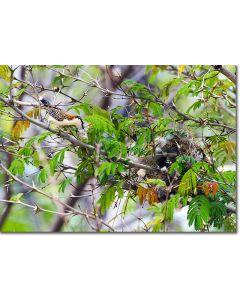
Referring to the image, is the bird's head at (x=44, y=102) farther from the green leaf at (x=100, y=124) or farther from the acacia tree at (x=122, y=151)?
the green leaf at (x=100, y=124)

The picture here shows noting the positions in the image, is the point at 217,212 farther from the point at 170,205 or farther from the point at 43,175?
the point at 43,175

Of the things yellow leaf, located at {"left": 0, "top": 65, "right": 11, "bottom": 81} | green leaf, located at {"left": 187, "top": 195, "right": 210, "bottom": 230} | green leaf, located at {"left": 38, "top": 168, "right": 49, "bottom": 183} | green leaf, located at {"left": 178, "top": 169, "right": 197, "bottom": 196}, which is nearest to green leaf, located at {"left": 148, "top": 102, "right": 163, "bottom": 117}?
green leaf, located at {"left": 178, "top": 169, "right": 197, "bottom": 196}

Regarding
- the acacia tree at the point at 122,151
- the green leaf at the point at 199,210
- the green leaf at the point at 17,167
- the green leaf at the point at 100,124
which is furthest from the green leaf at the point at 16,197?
the green leaf at the point at 199,210

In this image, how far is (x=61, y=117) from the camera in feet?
9.00

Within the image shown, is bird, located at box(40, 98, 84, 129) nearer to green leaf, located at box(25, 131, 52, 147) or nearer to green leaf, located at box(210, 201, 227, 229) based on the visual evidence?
green leaf, located at box(25, 131, 52, 147)

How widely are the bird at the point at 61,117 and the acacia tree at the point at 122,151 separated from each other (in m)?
0.03

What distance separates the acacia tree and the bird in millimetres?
26

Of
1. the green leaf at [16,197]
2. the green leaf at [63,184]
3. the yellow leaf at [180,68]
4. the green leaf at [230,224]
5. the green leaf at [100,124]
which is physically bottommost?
the green leaf at [230,224]

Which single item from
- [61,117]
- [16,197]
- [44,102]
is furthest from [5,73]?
[16,197]

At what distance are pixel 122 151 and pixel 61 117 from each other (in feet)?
1.19

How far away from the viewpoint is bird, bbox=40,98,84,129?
2.73 metres

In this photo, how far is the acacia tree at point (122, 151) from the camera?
8.93ft
